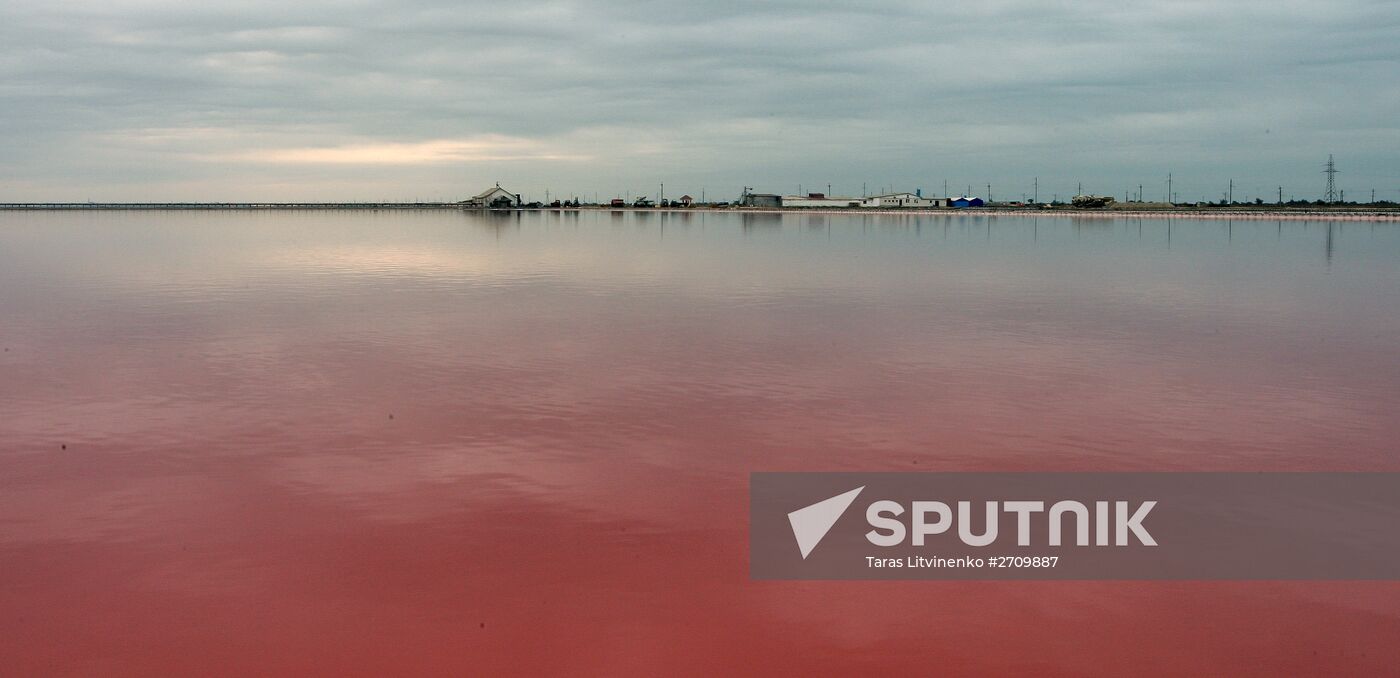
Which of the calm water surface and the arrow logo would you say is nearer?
the calm water surface

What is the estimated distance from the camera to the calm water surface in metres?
9.95

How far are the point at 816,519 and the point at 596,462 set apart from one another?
13.2 feet

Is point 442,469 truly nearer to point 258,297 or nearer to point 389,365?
point 389,365

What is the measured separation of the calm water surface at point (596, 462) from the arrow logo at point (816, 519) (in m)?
0.77

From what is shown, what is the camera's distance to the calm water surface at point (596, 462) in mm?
9953

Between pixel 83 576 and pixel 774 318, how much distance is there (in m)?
25.2

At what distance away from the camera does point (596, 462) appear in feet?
51.8

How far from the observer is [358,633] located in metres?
10.1

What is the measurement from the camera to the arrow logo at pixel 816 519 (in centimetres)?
1254

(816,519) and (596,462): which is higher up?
(596,462)

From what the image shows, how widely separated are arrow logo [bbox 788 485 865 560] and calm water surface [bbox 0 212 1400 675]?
768mm

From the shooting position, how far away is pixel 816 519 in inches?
522

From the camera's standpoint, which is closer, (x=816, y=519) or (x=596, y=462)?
(x=816, y=519)

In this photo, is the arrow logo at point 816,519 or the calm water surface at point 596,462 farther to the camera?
the arrow logo at point 816,519
